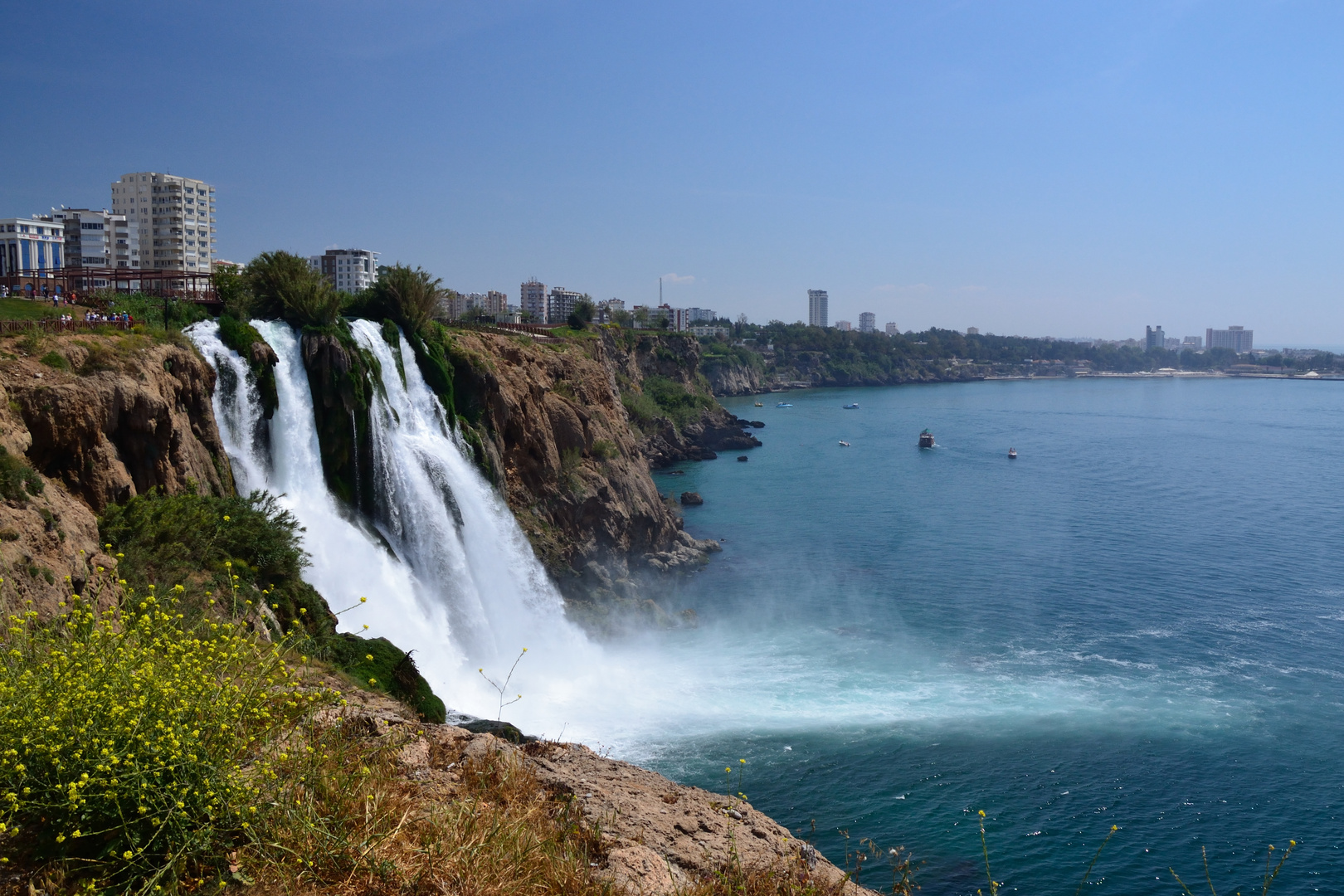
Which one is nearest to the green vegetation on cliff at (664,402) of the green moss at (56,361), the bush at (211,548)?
the bush at (211,548)

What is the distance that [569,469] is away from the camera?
1448 inches

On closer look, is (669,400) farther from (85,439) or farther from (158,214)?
(85,439)


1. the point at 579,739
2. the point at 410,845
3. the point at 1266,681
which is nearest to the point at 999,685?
the point at 1266,681

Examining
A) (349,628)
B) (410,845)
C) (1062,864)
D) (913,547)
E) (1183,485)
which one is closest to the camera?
(410,845)

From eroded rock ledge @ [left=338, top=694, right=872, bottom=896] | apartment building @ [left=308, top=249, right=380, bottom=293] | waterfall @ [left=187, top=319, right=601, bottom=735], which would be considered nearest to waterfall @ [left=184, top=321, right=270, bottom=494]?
waterfall @ [left=187, top=319, right=601, bottom=735]

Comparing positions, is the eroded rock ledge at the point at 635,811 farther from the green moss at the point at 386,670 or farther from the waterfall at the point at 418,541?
the waterfall at the point at 418,541

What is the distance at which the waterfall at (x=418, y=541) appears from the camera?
70.7ft

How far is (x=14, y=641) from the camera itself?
704 cm

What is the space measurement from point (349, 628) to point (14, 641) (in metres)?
12.9

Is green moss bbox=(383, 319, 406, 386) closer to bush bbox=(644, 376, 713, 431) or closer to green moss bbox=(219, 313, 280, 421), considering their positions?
green moss bbox=(219, 313, 280, 421)

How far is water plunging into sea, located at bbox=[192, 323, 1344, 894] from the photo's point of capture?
19.1 meters

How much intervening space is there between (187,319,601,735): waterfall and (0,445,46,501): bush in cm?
704

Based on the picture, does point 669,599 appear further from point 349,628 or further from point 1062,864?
point 1062,864

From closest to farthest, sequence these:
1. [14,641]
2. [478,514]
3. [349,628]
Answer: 1. [14,641]
2. [349,628]
3. [478,514]
